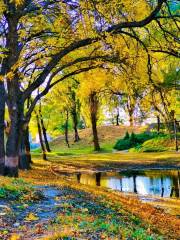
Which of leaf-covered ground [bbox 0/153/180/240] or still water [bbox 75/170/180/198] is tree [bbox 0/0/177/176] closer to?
leaf-covered ground [bbox 0/153/180/240]

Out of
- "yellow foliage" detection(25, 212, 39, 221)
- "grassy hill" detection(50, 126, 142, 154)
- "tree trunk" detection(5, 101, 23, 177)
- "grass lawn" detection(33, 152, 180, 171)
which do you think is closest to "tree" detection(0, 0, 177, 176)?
"tree trunk" detection(5, 101, 23, 177)

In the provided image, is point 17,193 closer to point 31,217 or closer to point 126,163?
point 31,217

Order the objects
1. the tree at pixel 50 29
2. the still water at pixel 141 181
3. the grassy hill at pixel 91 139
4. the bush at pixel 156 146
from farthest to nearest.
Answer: the grassy hill at pixel 91 139 < the bush at pixel 156 146 < the still water at pixel 141 181 < the tree at pixel 50 29

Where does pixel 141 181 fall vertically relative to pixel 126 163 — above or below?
below

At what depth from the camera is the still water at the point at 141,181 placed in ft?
80.1

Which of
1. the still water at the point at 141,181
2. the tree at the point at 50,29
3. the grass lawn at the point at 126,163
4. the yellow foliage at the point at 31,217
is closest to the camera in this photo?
the yellow foliage at the point at 31,217

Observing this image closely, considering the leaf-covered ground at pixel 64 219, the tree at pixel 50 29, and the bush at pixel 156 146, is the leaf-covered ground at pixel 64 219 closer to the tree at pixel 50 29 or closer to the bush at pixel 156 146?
the tree at pixel 50 29

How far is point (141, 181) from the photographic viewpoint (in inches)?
1128

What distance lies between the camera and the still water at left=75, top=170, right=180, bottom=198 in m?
24.4

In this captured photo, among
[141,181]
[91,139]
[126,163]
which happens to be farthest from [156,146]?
[141,181]

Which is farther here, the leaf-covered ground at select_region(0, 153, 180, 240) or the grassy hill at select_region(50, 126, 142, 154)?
the grassy hill at select_region(50, 126, 142, 154)

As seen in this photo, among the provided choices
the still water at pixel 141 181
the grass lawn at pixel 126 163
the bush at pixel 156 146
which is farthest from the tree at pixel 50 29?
the bush at pixel 156 146

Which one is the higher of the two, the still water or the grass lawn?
the grass lawn

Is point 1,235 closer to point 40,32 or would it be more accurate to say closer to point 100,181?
point 40,32
